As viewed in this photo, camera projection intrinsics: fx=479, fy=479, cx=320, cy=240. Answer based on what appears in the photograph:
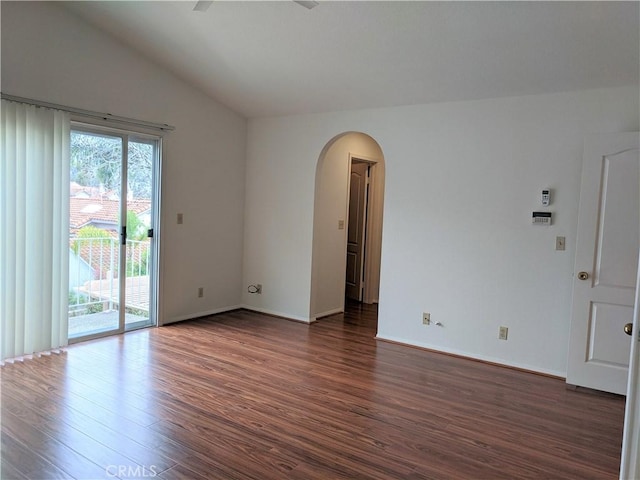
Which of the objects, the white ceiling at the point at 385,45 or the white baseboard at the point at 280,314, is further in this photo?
the white baseboard at the point at 280,314

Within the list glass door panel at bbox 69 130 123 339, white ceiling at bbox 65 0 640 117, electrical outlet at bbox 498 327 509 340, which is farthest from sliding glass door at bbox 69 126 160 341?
electrical outlet at bbox 498 327 509 340

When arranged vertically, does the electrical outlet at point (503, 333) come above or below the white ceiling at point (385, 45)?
below

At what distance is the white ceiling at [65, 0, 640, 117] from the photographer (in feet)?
10.5

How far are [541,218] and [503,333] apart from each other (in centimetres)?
107

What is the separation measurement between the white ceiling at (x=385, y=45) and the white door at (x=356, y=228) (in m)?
1.69

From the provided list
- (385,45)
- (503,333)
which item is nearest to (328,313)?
(503,333)

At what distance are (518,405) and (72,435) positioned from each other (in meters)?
2.90

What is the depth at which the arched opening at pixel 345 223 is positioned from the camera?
5.64m

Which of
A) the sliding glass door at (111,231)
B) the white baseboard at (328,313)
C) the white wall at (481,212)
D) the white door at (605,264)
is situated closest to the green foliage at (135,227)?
the sliding glass door at (111,231)

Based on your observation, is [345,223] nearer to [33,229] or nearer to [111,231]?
[111,231]

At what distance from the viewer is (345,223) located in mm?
6141

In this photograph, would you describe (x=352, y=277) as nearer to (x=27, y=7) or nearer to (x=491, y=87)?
(x=491, y=87)

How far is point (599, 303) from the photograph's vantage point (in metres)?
3.71

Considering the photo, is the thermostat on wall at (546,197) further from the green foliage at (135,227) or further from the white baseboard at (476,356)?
the green foliage at (135,227)
